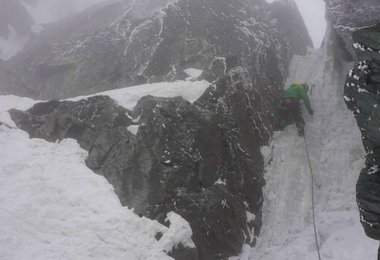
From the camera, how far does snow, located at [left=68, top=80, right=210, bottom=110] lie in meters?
15.9

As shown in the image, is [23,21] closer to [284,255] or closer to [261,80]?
[261,80]

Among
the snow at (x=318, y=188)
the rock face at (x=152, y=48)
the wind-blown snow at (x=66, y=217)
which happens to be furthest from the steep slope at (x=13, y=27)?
the snow at (x=318, y=188)

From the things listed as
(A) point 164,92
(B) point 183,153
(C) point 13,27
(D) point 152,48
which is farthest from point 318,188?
(C) point 13,27

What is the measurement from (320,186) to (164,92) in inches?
283

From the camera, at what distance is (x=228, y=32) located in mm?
22953

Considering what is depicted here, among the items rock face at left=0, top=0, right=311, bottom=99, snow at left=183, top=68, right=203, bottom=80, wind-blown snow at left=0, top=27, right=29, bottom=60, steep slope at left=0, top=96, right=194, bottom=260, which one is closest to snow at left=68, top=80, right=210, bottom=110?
snow at left=183, top=68, right=203, bottom=80

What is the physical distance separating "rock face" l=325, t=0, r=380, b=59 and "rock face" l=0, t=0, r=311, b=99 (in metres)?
4.50

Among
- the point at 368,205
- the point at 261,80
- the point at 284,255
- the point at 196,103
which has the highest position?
the point at 368,205

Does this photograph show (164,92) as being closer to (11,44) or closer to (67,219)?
(67,219)

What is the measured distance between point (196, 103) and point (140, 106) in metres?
2.17

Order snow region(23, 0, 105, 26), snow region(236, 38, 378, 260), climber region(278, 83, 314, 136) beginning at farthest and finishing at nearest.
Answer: snow region(23, 0, 105, 26) < climber region(278, 83, 314, 136) < snow region(236, 38, 378, 260)

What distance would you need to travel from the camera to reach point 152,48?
850 inches

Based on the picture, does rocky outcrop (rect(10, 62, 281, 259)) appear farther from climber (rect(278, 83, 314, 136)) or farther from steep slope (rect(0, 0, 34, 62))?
steep slope (rect(0, 0, 34, 62))

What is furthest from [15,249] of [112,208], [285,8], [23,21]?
[23,21]
